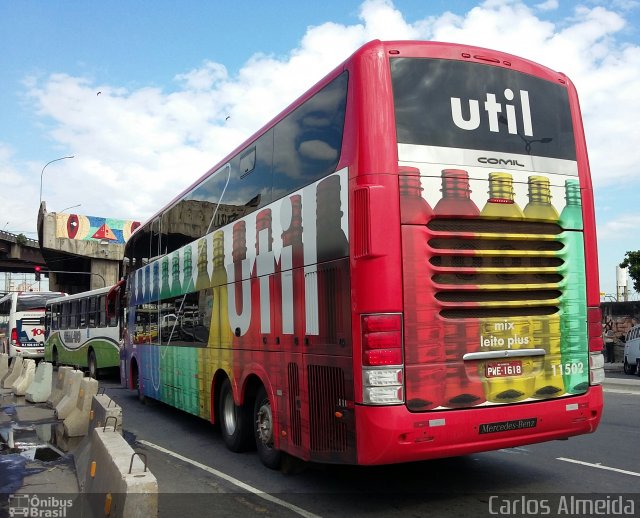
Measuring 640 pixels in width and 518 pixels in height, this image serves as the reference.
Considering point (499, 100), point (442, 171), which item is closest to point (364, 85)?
point (442, 171)

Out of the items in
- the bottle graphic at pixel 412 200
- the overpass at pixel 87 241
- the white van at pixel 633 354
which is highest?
Result: the overpass at pixel 87 241

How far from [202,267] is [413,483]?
4667mm

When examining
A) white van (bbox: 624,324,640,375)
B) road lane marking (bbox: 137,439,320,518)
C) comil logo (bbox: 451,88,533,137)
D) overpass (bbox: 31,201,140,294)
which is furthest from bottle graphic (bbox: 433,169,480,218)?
overpass (bbox: 31,201,140,294)

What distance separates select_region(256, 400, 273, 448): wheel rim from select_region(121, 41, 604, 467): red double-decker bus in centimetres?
19

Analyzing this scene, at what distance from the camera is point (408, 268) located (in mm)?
5320

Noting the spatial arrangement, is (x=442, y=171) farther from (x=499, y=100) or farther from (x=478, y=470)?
(x=478, y=470)

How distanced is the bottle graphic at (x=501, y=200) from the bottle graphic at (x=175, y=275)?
637cm

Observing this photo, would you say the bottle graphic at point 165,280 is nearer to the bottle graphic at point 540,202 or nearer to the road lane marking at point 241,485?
the road lane marking at point 241,485

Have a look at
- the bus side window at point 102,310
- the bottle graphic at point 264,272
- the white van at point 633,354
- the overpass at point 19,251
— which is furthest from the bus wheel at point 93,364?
the overpass at point 19,251

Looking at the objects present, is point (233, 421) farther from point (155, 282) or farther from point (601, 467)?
point (155, 282)

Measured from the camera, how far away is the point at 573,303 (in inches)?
238

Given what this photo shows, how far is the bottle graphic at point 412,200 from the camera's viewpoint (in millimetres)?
5375

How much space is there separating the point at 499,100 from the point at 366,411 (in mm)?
3212

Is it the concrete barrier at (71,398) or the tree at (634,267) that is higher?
the tree at (634,267)
